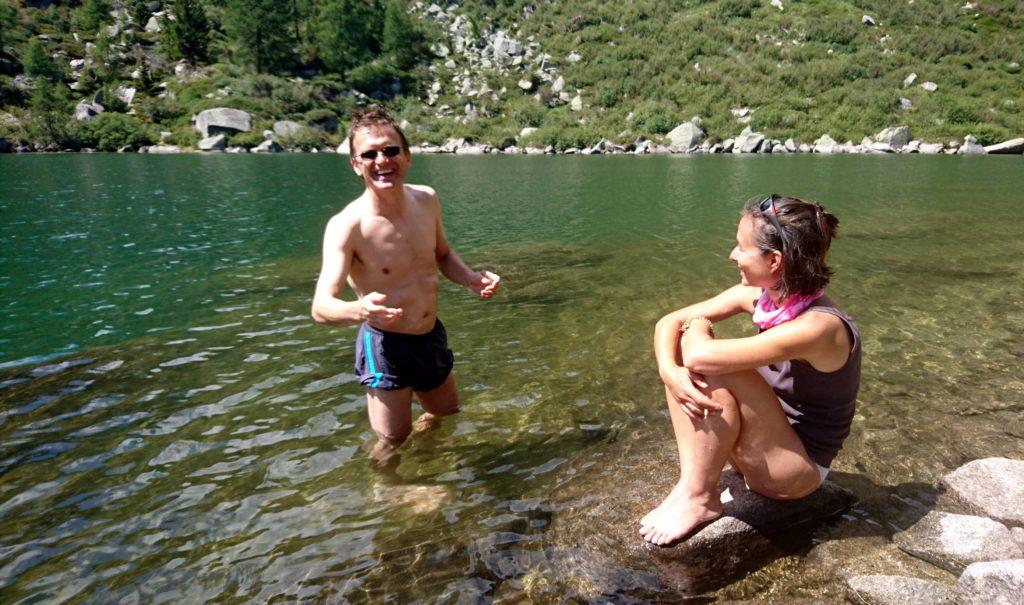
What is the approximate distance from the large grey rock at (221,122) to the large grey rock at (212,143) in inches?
99.2

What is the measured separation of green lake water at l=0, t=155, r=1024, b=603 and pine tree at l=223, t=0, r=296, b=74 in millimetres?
114738

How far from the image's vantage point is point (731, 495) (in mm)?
3920

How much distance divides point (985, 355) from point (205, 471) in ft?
30.1

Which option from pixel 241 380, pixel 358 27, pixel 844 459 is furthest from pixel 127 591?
pixel 358 27

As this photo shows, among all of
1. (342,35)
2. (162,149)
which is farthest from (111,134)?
(342,35)

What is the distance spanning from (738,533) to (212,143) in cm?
9182

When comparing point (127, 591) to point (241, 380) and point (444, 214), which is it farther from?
point (444, 214)

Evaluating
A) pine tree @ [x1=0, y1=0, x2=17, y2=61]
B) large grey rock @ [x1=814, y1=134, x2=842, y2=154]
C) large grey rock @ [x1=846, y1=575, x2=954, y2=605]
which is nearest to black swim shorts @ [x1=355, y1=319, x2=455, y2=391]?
large grey rock @ [x1=846, y1=575, x2=954, y2=605]

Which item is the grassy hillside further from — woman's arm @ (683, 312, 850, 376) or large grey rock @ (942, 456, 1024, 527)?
woman's arm @ (683, 312, 850, 376)

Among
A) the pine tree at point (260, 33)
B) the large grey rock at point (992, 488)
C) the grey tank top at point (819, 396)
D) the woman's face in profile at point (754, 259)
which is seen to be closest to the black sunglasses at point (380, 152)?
the woman's face in profile at point (754, 259)

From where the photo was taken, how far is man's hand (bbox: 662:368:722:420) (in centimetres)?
323

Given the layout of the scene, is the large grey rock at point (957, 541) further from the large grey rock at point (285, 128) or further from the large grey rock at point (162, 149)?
the large grey rock at point (285, 128)

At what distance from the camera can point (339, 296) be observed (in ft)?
14.3

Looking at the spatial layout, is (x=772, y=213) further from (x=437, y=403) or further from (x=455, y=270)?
(x=437, y=403)
